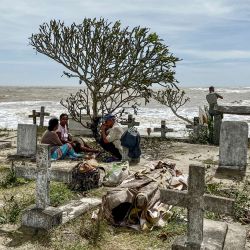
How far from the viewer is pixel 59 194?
7.14 metres

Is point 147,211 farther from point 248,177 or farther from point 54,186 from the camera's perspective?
point 248,177

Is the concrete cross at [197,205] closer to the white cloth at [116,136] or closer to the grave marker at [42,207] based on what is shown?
the grave marker at [42,207]

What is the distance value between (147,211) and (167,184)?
3.27 ft

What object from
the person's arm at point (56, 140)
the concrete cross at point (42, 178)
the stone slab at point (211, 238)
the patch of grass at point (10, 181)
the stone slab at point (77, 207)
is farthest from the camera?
the person's arm at point (56, 140)

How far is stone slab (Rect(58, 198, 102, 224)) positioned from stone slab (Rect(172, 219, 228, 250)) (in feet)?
6.37

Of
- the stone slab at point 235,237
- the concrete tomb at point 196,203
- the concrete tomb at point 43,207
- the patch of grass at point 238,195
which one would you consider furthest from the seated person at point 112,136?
the concrete tomb at point 196,203

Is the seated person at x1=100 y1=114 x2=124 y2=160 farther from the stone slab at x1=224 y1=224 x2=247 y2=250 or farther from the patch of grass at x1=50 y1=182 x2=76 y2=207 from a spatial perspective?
the stone slab at x1=224 y1=224 x2=247 y2=250

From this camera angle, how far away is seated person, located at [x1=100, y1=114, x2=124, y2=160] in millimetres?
11203

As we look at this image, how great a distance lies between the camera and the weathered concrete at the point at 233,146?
10078mm

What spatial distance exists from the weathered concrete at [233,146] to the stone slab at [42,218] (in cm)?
563

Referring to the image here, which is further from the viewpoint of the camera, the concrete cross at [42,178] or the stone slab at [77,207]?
the stone slab at [77,207]

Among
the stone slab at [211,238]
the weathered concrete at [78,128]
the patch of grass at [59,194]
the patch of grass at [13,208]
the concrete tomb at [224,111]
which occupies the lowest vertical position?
the patch of grass at [13,208]

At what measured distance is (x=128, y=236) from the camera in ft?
18.1

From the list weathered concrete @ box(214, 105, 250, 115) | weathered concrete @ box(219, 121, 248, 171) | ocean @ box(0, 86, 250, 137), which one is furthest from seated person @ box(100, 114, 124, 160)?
ocean @ box(0, 86, 250, 137)
